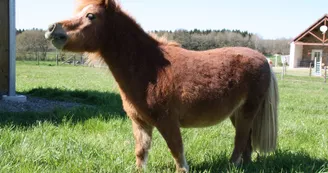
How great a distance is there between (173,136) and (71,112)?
3378 millimetres

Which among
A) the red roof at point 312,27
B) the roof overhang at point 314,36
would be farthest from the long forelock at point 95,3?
the roof overhang at point 314,36

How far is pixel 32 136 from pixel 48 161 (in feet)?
2.98

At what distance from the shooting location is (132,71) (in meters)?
3.41

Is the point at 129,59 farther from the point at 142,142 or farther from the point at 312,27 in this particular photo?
the point at 312,27

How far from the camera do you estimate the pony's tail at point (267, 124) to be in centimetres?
411

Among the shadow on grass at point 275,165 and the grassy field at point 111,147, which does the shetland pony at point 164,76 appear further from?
the grassy field at point 111,147

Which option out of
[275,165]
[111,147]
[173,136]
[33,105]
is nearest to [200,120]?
[173,136]

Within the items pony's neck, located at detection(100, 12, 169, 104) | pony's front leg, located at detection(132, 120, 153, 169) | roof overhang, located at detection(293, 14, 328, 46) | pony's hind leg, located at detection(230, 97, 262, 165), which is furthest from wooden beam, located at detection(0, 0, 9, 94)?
roof overhang, located at detection(293, 14, 328, 46)

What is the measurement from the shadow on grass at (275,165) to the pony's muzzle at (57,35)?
1.89 meters

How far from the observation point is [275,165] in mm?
4004

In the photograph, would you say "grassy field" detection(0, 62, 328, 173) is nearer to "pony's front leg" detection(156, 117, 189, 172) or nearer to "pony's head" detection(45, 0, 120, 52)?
"pony's front leg" detection(156, 117, 189, 172)

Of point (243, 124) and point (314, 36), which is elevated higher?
point (314, 36)

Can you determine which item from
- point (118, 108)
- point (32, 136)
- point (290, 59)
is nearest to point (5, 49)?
point (118, 108)

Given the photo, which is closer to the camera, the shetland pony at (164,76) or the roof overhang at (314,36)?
the shetland pony at (164,76)
